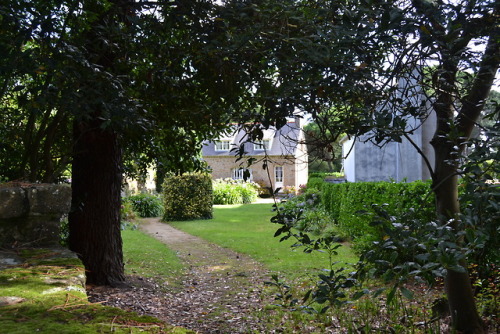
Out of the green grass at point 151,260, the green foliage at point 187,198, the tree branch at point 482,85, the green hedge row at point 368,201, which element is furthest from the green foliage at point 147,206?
the tree branch at point 482,85

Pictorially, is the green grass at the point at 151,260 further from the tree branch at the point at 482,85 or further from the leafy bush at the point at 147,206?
the leafy bush at the point at 147,206

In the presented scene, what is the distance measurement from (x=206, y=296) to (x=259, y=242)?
18.2 feet

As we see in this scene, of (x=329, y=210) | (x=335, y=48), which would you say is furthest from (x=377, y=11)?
(x=329, y=210)

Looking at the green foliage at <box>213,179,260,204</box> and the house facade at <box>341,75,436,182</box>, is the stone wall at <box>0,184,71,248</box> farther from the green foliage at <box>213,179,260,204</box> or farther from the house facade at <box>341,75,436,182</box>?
the green foliage at <box>213,179,260,204</box>

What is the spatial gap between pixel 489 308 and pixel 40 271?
164 inches

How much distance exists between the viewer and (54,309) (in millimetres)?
2236

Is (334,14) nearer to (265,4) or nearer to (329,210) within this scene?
(265,4)

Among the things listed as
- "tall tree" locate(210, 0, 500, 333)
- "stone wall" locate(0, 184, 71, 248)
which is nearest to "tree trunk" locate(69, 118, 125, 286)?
"stone wall" locate(0, 184, 71, 248)

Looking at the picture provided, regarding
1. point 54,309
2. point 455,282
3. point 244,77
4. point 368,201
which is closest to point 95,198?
point 244,77

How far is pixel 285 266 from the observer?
8.95 metres

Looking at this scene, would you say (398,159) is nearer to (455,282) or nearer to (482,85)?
(455,282)

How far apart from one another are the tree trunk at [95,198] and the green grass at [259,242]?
2.75m

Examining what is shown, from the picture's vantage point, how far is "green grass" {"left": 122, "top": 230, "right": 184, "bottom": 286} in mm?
8312

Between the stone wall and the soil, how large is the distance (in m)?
1.66
